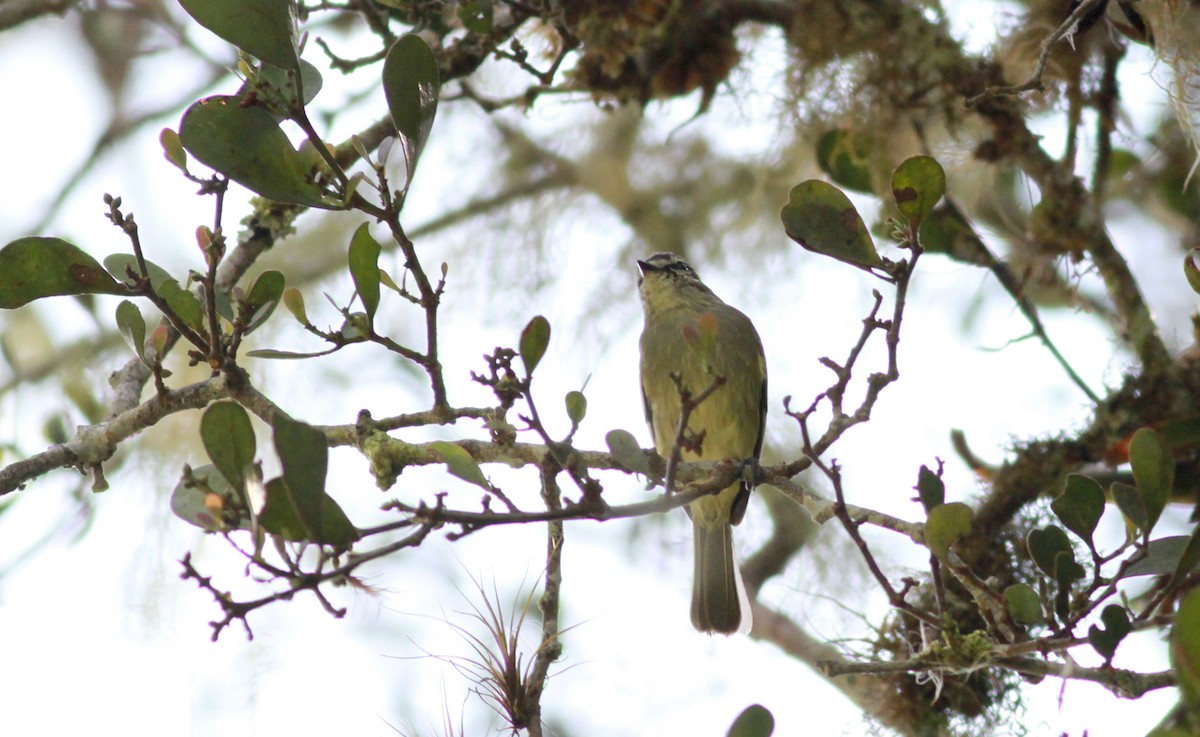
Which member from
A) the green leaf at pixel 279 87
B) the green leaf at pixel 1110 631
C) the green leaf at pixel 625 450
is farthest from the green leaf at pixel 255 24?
the green leaf at pixel 1110 631

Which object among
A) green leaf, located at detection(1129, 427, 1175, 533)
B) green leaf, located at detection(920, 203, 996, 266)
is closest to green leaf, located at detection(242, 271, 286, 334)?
green leaf, located at detection(1129, 427, 1175, 533)

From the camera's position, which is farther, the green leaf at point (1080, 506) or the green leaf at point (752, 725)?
the green leaf at point (1080, 506)

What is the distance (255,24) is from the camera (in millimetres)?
1609

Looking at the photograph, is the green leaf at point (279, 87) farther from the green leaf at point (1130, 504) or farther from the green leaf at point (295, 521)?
the green leaf at point (1130, 504)

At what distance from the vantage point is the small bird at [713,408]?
11.5ft

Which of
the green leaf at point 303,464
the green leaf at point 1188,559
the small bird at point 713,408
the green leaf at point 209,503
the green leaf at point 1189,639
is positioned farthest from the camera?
the small bird at point 713,408

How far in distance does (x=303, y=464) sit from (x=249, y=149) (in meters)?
0.54

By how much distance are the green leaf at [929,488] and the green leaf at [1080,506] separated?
0.60 ft

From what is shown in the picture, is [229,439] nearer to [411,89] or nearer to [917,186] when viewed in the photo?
[411,89]

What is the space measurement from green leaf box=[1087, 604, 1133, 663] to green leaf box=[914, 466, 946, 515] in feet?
0.94

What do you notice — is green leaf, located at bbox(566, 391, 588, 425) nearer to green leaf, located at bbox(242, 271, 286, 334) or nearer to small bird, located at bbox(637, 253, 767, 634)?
green leaf, located at bbox(242, 271, 286, 334)

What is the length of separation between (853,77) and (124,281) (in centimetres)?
217

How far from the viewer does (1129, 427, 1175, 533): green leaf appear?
1691 millimetres

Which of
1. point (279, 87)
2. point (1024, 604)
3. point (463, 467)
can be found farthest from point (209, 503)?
point (1024, 604)
